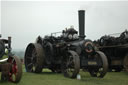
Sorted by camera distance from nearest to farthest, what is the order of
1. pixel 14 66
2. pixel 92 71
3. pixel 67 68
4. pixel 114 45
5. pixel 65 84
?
pixel 14 66 < pixel 65 84 < pixel 67 68 < pixel 92 71 < pixel 114 45

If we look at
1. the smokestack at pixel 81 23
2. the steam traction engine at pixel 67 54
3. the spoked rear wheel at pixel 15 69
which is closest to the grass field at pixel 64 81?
the spoked rear wheel at pixel 15 69

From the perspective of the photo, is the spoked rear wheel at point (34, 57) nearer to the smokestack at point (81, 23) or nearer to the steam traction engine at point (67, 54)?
the steam traction engine at point (67, 54)

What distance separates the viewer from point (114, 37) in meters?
13.3

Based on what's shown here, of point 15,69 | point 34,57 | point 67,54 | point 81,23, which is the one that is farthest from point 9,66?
point 81,23

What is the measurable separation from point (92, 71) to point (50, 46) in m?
2.20

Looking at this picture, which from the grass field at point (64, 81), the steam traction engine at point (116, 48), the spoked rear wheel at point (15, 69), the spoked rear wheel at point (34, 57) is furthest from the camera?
the steam traction engine at point (116, 48)

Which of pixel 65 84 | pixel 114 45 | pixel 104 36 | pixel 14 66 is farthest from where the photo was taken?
pixel 104 36

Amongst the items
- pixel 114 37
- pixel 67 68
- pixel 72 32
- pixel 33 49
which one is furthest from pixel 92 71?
pixel 114 37

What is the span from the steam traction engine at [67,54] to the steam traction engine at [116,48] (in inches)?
102

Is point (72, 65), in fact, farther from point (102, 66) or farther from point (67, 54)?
point (102, 66)

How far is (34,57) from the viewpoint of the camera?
Answer: 36.1 ft

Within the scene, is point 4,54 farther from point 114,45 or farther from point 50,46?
point 114,45

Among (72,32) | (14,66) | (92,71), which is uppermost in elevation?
(72,32)

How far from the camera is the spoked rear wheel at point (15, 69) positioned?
6.05 m
